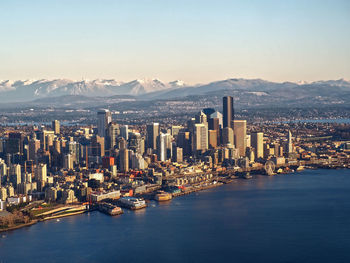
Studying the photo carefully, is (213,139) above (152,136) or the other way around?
the other way around

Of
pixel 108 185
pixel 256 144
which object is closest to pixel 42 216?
pixel 108 185

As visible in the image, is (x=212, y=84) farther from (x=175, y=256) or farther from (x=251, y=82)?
(x=175, y=256)

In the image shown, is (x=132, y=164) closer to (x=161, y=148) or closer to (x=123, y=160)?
(x=123, y=160)

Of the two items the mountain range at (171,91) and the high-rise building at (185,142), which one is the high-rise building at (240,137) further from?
the mountain range at (171,91)

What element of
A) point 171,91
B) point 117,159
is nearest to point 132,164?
point 117,159

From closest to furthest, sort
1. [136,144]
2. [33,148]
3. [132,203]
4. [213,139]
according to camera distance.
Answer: [132,203] < [33,148] < [136,144] < [213,139]

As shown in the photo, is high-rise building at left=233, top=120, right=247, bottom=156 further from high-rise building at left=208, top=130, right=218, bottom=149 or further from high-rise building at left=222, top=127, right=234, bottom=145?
high-rise building at left=208, top=130, right=218, bottom=149
